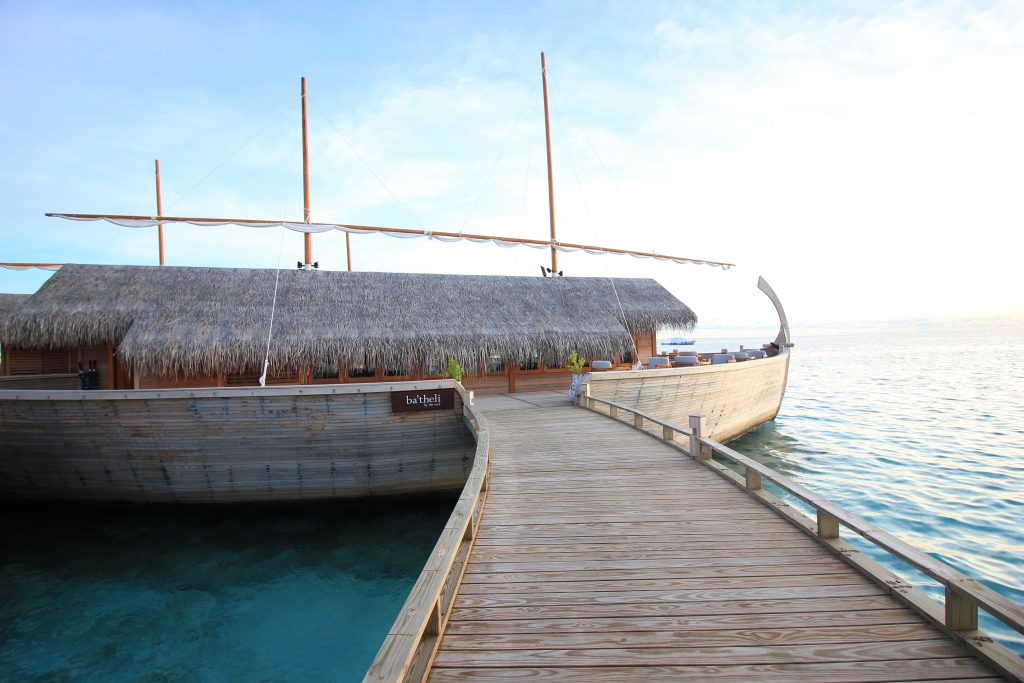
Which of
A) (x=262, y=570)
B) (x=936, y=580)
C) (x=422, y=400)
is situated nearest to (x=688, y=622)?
(x=936, y=580)

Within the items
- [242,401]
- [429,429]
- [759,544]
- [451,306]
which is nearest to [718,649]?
[759,544]

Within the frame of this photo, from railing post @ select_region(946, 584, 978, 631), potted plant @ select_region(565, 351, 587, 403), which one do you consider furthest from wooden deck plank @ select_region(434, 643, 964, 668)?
potted plant @ select_region(565, 351, 587, 403)

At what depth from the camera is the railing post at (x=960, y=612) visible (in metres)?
2.82

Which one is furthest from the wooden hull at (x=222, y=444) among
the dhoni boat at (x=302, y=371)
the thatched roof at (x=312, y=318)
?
the thatched roof at (x=312, y=318)

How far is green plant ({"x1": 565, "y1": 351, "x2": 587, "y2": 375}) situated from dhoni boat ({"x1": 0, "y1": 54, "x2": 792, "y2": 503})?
218mm

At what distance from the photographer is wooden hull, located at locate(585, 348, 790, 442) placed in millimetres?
12164

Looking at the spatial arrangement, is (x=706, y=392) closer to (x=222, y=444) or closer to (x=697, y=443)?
(x=697, y=443)

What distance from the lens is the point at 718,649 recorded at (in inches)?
112

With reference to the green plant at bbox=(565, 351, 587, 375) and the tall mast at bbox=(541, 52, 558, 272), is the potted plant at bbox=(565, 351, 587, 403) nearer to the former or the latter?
the green plant at bbox=(565, 351, 587, 375)

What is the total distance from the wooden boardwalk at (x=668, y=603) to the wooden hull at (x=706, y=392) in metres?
6.44

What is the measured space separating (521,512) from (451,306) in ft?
37.2

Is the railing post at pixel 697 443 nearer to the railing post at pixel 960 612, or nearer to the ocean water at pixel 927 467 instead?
the ocean water at pixel 927 467

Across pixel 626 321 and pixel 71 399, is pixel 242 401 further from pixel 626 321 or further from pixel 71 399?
pixel 626 321

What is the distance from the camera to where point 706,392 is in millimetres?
13891
